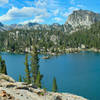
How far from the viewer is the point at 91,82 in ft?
243

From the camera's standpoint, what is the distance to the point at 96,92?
202 feet

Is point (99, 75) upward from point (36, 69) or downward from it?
downward

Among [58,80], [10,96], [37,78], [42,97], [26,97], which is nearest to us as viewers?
[10,96]

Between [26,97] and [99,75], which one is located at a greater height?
[26,97]

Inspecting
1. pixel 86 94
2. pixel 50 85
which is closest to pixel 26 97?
pixel 86 94

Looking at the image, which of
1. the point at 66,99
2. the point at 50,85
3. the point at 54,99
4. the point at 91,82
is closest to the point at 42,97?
the point at 54,99

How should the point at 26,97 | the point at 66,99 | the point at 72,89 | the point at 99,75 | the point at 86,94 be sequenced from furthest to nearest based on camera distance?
the point at 99,75, the point at 72,89, the point at 86,94, the point at 66,99, the point at 26,97

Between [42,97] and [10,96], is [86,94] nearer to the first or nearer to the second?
[42,97]

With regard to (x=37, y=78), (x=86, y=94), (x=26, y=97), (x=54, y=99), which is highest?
(x=26, y=97)

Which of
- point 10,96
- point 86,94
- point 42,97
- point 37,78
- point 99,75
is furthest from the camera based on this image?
point 99,75

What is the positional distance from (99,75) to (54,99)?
7152 cm

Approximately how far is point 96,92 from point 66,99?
42.7m

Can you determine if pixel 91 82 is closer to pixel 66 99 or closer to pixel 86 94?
pixel 86 94

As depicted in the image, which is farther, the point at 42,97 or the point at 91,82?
the point at 91,82
